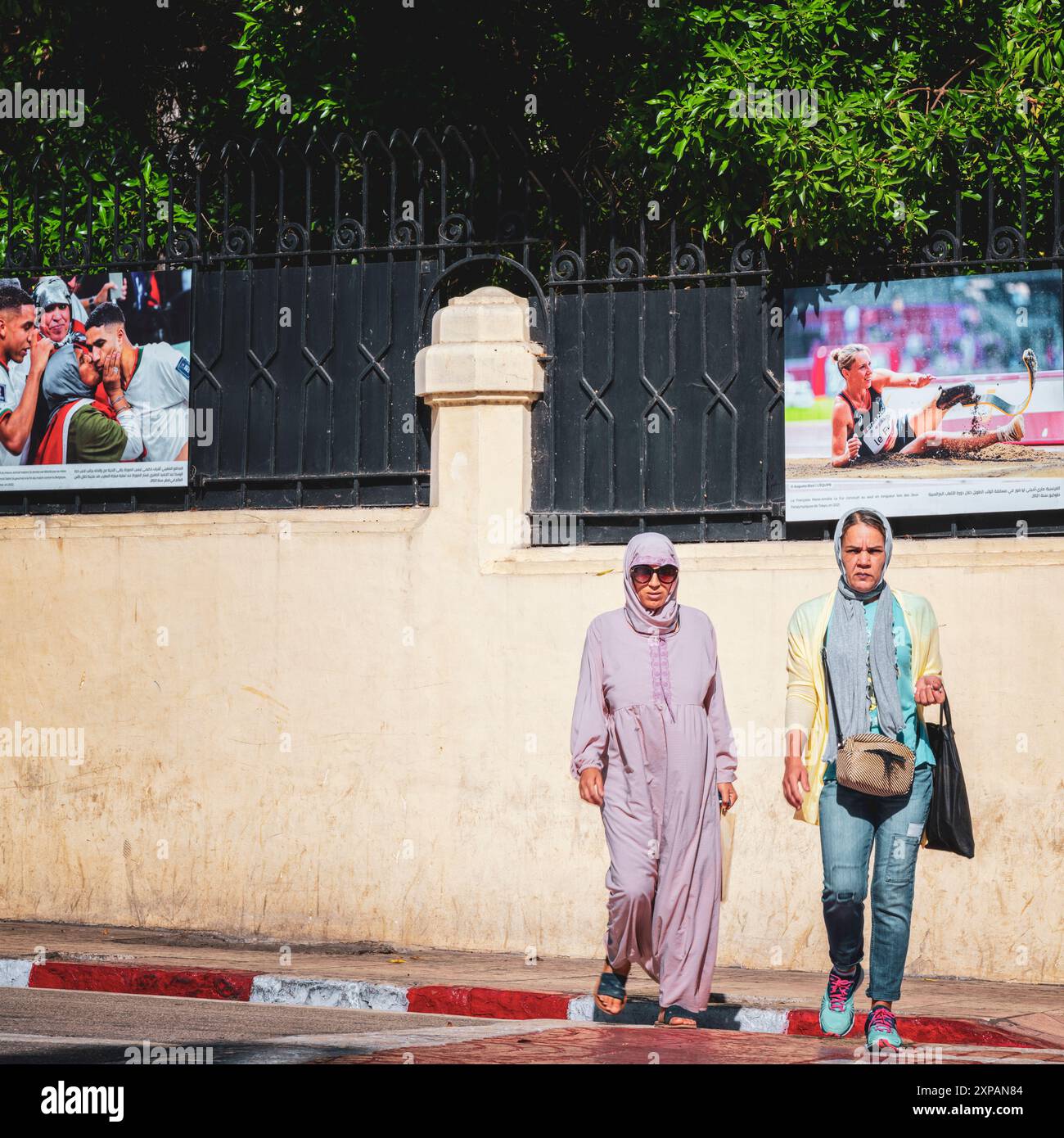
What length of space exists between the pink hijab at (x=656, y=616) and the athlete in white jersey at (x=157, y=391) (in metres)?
3.85

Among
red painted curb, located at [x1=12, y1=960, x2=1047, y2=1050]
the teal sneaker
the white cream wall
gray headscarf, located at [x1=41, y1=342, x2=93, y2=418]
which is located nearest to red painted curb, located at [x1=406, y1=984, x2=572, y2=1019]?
red painted curb, located at [x1=12, y1=960, x2=1047, y2=1050]

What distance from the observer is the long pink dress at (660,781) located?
6715mm

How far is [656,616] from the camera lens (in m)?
6.92

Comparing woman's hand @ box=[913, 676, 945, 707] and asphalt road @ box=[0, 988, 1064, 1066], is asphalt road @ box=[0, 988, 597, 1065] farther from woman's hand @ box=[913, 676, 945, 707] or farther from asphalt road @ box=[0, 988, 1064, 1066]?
woman's hand @ box=[913, 676, 945, 707]

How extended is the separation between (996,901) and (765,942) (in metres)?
1.11

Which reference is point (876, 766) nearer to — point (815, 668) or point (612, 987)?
point (815, 668)

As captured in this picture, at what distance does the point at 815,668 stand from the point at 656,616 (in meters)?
0.75

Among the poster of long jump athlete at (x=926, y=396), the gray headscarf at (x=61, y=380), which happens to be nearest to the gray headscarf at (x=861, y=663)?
the poster of long jump athlete at (x=926, y=396)

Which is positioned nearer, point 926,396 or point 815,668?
point 815,668

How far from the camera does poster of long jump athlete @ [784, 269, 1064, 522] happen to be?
849 cm

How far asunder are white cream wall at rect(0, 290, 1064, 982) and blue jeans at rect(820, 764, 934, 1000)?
7.16 ft

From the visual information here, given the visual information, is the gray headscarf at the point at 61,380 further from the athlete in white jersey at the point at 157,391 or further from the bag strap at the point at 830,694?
the bag strap at the point at 830,694

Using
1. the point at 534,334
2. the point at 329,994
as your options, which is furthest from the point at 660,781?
the point at 534,334

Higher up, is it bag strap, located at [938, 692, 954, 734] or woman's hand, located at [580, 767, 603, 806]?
bag strap, located at [938, 692, 954, 734]
